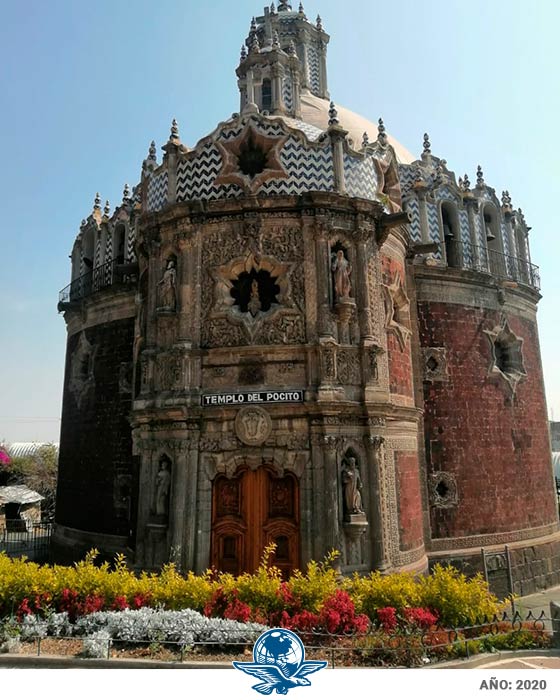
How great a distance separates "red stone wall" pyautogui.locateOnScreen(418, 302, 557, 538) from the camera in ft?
57.6

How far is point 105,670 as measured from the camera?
Answer: 7.66 meters

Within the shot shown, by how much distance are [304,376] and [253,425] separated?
1.73m

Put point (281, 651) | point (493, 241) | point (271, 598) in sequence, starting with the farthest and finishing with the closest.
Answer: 1. point (493, 241)
2. point (271, 598)
3. point (281, 651)

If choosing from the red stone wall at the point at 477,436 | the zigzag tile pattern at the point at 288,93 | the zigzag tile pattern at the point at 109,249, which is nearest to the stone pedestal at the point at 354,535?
the red stone wall at the point at 477,436

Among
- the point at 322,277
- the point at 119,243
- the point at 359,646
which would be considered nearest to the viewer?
the point at 359,646

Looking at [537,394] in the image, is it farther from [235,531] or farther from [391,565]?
[235,531]

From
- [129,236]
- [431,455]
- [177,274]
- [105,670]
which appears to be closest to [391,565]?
[431,455]

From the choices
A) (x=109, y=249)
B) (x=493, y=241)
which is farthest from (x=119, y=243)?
(x=493, y=241)

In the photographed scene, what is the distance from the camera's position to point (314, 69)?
99.3ft

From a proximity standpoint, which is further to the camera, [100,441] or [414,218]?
[100,441]

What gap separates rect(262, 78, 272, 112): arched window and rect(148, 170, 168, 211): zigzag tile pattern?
30.6ft

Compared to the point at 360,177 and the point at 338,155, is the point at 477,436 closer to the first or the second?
the point at 360,177

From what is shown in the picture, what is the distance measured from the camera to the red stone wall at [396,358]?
1524 centimetres

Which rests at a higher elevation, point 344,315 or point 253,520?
point 344,315
